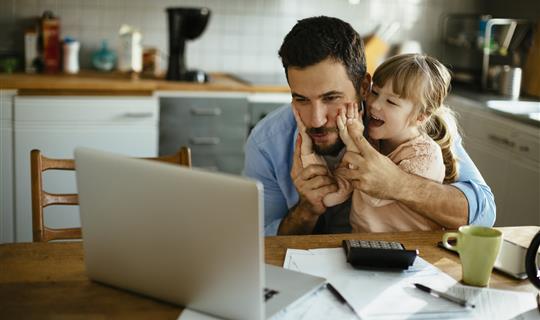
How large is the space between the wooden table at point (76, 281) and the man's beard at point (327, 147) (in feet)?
0.89

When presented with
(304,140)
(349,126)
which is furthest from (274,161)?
(349,126)

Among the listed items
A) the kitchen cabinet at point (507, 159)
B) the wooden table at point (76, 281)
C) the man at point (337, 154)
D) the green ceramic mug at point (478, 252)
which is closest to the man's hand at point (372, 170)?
the man at point (337, 154)

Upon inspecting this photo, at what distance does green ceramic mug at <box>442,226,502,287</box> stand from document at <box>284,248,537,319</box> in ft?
0.08

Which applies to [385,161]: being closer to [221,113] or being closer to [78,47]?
[221,113]

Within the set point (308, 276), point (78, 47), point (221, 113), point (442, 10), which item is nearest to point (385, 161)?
point (308, 276)

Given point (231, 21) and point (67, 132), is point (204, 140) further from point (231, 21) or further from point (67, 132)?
point (231, 21)

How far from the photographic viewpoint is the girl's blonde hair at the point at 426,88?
1879 mm

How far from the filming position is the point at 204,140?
12.2 feet

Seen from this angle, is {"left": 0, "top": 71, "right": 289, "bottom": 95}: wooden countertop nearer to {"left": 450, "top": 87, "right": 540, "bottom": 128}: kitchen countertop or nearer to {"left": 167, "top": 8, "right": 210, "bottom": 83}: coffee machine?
{"left": 167, "top": 8, "right": 210, "bottom": 83}: coffee machine

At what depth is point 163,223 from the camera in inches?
50.7

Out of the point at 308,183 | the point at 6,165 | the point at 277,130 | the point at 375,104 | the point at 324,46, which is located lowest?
the point at 6,165

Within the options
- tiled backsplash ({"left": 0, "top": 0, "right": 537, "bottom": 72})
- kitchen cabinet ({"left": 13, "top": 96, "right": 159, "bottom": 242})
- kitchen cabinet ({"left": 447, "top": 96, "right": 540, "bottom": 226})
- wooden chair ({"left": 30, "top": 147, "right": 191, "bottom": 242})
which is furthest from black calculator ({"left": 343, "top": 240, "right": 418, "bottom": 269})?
tiled backsplash ({"left": 0, "top": 0, "right": 537, "bottom": 72})

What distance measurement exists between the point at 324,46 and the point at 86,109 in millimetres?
1911

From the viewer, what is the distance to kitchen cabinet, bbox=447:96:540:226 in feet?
10.7
